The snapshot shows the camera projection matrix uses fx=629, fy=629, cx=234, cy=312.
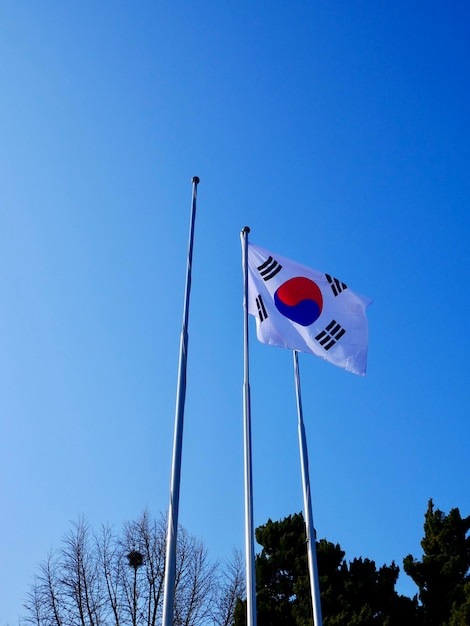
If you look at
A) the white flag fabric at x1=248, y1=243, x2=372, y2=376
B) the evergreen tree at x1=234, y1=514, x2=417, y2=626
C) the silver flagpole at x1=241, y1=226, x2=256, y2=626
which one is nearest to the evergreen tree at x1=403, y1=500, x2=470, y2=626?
the evergreen tree at x1=234, y1=514, x2=417, y2=626

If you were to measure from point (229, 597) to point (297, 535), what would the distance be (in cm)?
501

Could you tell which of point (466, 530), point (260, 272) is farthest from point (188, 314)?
point (466, 530)

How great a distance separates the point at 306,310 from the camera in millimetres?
15391

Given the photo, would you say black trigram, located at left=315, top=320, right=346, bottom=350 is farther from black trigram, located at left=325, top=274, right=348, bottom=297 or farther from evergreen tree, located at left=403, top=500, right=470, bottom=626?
evergreen tree, located at left=403, top=500, right=470, bottom=626

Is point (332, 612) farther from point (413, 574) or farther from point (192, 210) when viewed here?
point (192, 210)

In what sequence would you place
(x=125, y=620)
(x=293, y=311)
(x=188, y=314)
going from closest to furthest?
(x=188, y=314)
(x=293, y=311)
(x=125, y=620)

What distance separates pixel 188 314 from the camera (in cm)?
1342

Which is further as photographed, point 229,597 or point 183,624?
point 229,597

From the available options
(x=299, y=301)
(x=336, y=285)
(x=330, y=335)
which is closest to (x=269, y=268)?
(x=299, y=301)

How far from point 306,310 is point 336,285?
1274mm

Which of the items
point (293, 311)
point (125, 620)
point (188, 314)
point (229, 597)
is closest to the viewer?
point (188, 314)

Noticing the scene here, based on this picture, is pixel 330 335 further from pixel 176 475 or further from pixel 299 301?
pixel 176 475

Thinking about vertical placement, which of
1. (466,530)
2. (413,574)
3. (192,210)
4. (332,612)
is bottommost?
(332,612)

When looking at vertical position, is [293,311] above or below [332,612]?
above
